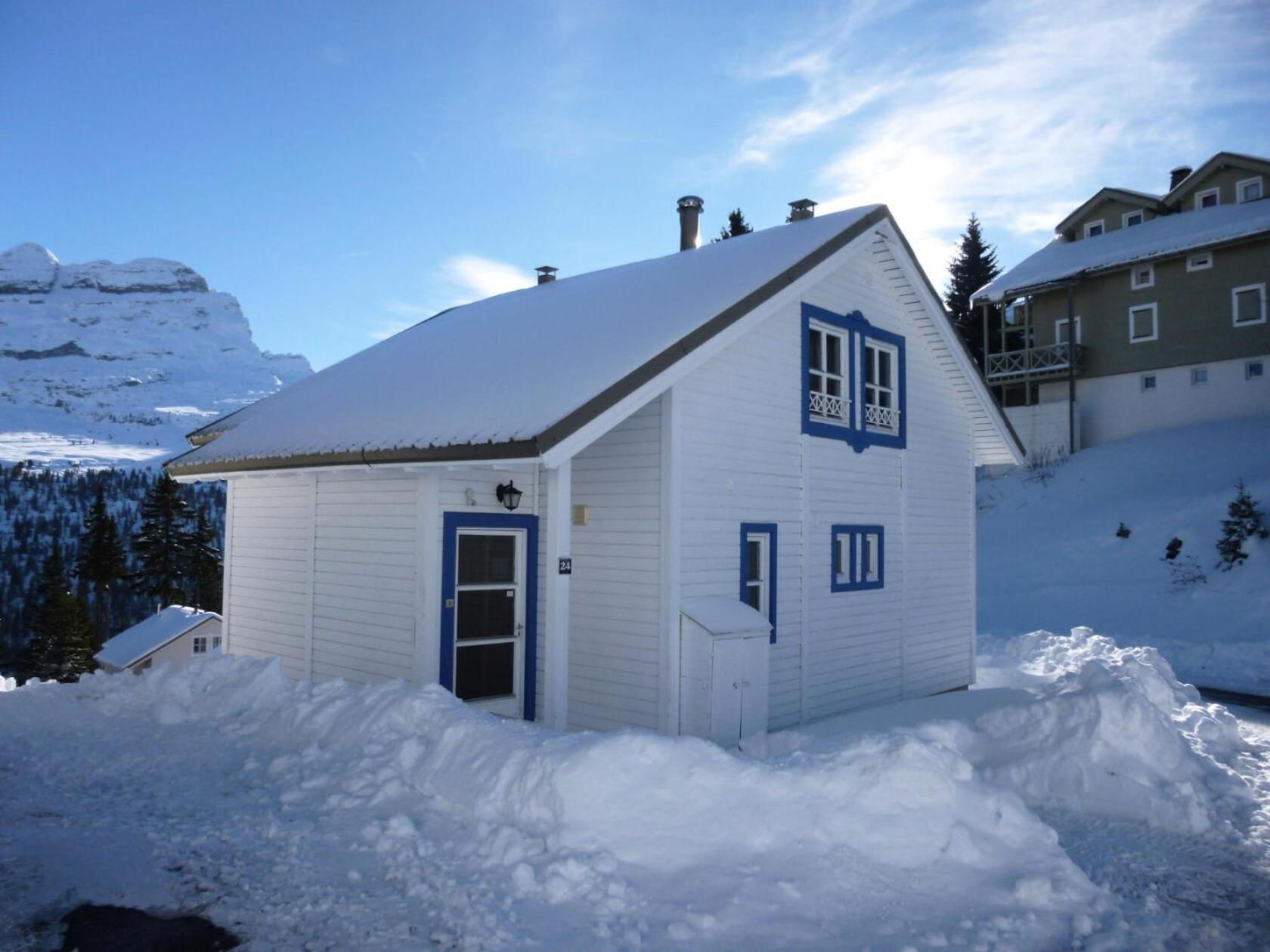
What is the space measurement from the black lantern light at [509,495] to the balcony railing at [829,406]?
3.82m

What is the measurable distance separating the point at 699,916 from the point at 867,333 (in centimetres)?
898

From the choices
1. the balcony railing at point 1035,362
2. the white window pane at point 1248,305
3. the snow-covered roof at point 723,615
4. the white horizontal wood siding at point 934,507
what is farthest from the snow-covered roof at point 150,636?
→ the white window pane at point 1248,305

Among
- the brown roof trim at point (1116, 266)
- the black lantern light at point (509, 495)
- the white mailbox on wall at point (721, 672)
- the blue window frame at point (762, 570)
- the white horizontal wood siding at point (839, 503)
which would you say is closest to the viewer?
the white mailbox on wall at point (721, 672)

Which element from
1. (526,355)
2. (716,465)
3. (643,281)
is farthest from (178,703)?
(643,281)

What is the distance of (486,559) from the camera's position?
30.5ft

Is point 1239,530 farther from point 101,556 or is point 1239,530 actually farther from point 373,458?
point 101,556

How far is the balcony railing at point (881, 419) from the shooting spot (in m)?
12.0

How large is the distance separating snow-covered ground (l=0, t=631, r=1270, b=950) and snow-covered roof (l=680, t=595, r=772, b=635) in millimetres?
1228

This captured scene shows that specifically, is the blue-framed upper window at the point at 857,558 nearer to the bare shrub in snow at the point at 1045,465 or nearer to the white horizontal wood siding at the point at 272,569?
the white horizontal wood siding at the point at 272,569

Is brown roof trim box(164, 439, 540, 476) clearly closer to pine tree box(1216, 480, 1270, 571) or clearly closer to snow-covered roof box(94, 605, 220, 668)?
pine tree box(1216, 480, 1270, 571)

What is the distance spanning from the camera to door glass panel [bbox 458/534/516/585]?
9078 mm

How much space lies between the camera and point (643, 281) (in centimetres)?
1193

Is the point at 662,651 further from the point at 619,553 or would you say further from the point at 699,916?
the point at 699,916

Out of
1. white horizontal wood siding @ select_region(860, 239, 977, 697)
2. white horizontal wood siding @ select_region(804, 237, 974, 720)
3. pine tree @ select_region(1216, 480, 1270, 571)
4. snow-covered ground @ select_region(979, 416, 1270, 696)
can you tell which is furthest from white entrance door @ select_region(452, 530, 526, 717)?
pine tree @ select_region(1216, 480, 1270, 571)
